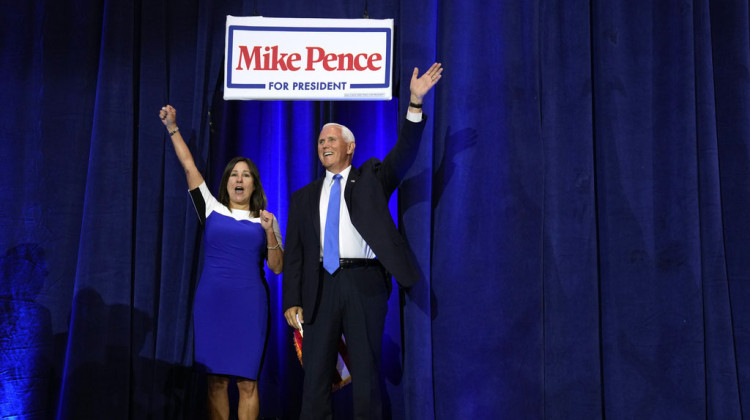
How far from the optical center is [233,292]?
270 cm

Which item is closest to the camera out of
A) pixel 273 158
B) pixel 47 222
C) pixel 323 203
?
pixel 323 203

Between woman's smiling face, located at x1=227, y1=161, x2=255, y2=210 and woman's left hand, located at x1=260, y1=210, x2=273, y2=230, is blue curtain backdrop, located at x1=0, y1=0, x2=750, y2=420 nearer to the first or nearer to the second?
woman's smiling face, located at x1=227, y1=161, x2=255, y2=210

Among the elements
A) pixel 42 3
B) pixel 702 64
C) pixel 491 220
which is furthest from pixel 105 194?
pixel 702 64

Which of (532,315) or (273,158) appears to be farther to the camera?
(273,158)

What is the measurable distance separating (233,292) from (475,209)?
118cm

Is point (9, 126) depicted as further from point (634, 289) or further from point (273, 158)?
point (634, 289)

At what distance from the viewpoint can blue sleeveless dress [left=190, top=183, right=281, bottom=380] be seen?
2686mm

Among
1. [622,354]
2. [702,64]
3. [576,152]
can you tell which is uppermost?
[702,64]

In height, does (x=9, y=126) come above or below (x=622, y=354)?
above

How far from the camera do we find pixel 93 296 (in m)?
2.93

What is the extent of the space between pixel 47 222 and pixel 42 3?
1.16 meters

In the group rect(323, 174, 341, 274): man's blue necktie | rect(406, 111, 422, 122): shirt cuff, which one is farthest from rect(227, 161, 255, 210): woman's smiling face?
rect(406, 111, 422, 122): shirt cuff

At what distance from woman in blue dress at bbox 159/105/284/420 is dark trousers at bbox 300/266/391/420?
1.26 feet

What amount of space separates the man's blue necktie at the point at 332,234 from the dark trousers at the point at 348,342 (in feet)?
0.15
